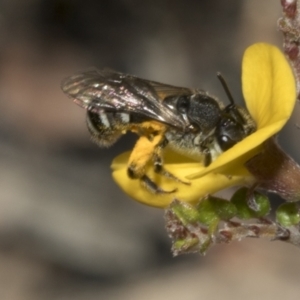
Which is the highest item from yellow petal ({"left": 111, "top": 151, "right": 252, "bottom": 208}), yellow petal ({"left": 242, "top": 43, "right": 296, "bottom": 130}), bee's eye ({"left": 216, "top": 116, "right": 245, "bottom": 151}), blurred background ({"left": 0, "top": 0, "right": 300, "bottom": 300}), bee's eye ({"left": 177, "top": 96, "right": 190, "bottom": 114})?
yellow petal ({"left": 242, "top": 43, "right": 296, "bottom": 130})

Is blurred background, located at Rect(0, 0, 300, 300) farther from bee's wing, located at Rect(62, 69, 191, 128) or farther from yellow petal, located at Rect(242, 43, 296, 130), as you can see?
yellow petal, located at Rect(242, 43, 296, 130)

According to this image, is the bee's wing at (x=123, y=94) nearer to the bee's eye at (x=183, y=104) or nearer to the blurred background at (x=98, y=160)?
the bee's eye at (x=183, y=104)

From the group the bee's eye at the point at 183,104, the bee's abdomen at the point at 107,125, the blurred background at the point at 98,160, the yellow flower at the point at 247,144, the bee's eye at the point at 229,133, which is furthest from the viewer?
the blurred background at the point at 98,160

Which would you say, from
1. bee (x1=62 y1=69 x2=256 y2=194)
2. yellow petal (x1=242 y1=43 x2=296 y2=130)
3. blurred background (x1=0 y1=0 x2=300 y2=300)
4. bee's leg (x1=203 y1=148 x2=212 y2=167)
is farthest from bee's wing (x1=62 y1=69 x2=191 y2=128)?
blurred background (x1=0 y1=0 x2=300 y2=300)

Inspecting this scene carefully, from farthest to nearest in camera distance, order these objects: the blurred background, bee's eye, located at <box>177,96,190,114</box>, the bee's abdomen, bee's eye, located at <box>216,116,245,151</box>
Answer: the blurred background, the bee's abdomen, bee's eye, located at <box>177,96,190,114</box>, bee's eye, located at <box>216,116,245,151</box>

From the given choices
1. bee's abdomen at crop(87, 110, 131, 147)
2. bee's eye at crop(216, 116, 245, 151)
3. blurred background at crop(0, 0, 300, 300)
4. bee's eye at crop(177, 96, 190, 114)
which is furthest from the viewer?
blurred background at crop(0, 0, 300, 300)

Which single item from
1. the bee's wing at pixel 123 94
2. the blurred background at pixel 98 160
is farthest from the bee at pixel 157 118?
the blurred background at pixel 98 160
